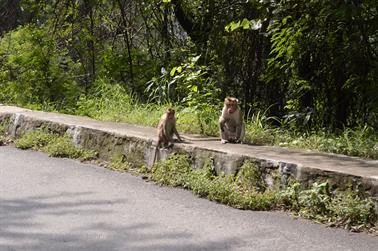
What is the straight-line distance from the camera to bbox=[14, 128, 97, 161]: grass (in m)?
8.49

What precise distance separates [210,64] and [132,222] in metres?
6.68

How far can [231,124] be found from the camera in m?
7.90

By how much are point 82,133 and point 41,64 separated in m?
5.51

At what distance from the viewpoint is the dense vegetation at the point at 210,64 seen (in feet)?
29.3

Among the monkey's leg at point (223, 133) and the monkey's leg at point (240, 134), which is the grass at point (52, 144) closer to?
the monkey's leg at point (223, 133)

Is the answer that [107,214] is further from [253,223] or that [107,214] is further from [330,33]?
[330,33]

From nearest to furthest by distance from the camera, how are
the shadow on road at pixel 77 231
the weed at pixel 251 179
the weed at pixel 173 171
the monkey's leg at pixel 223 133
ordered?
the shadow on road at pixel 77 231
the weed at pixel 251 179
the weed at pixel 173 171
the monkey's leg at pixel 223 133

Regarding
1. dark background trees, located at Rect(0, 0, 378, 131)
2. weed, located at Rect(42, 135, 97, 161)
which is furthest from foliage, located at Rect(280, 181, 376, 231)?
weed, located at Rect(42, 135, 97, 161)

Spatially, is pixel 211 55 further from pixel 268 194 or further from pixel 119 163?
pixel 268 194

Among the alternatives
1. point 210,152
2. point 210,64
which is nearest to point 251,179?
point 210,152

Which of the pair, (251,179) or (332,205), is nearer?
(332,205)

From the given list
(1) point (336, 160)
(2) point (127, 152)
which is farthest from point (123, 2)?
(1) point (336, 160)

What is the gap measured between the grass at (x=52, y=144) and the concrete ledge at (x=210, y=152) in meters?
0.11

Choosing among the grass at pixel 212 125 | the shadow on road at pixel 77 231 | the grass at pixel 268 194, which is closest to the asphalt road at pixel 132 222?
the shadow on road at pixel 77 231
